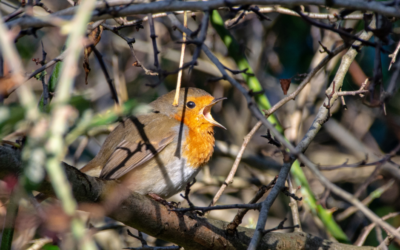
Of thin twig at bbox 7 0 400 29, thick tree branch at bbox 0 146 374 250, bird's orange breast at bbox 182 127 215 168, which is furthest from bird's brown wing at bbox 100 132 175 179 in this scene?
thin twig at bbox 7 0 400 29

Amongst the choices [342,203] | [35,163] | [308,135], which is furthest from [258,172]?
[35,163]

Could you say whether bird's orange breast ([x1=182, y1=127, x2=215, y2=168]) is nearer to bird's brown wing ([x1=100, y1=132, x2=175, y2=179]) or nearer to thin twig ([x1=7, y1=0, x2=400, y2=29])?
bird's brown wing ([x1=100, y1=132, x2=175, y2=179])

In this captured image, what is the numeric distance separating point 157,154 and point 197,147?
1.25 feet

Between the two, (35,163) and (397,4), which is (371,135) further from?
(35,163)

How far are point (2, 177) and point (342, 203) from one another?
4912 millimetres

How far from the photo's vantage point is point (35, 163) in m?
1.24

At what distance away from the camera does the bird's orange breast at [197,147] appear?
12.2 ft

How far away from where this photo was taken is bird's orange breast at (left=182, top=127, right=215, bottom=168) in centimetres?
371

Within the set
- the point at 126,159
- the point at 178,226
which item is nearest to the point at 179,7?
the point at 178,226

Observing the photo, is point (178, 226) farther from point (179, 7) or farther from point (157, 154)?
point (179, 7)

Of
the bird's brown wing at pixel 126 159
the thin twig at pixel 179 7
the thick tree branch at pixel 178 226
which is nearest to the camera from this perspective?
the thin twig at pixel 179 7

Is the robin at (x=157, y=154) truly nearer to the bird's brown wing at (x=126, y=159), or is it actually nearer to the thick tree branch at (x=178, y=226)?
the bird's brown wing at (x=126, y=159)

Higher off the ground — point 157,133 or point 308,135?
point 308,135

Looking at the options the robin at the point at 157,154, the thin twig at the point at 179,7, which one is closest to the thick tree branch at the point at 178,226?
the robin at the point at 157,154
